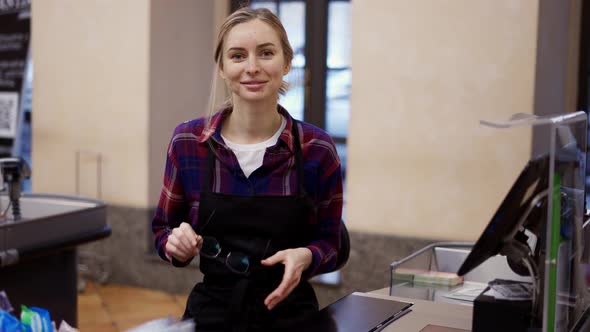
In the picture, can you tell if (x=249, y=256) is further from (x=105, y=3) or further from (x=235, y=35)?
(x=105, y=3)

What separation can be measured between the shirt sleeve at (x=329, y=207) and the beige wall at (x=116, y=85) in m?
3.56

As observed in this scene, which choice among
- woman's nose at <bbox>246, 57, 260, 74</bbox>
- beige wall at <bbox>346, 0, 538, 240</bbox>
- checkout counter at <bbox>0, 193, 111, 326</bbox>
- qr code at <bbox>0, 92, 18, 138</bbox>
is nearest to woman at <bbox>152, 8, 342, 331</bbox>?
woman's nose at <bbox>246, 57, 260, 74</bbox>

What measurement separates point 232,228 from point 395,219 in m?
2.71

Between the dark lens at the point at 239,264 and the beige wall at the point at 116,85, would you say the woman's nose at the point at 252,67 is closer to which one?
the dark lens at the point at 239,264

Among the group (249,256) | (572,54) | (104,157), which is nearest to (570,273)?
(249,256)

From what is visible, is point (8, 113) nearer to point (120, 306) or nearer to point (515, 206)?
point (120, 306)

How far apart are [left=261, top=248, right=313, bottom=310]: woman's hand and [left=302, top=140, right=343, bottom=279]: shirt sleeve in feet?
0.50

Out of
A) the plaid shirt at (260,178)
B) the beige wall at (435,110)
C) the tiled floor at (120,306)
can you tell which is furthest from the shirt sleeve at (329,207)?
the tiled floor at (120,306)

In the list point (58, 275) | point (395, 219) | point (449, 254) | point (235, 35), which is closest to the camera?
point (235, 35)

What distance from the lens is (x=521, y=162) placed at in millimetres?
4059

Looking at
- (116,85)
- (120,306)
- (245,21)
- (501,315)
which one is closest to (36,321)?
A: (245,21)

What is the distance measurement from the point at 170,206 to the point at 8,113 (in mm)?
4377

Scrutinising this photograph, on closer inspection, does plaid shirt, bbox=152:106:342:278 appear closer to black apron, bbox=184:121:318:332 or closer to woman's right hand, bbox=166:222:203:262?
black apron, bbox=184:121:318:332

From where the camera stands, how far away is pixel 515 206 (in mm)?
1319
